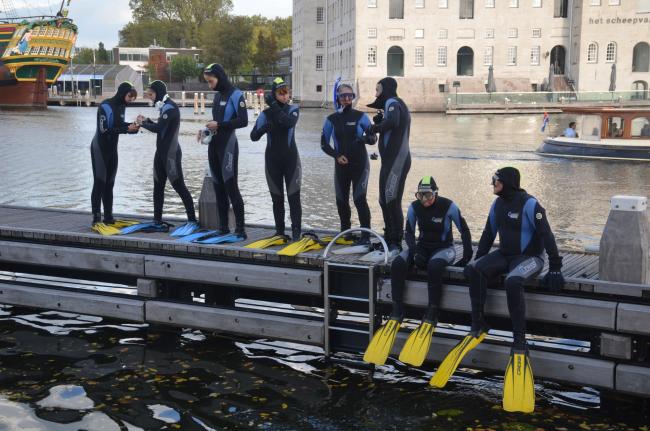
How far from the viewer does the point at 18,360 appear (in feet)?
33.2

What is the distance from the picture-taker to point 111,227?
483 inches

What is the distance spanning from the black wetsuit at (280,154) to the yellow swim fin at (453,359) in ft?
9.86

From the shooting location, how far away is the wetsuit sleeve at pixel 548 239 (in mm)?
→ 8406

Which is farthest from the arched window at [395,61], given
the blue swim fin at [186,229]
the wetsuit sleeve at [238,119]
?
the wetsuit sleeve at [238,119]

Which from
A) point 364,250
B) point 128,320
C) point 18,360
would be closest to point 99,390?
point 18,360

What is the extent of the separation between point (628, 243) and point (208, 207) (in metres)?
5.87

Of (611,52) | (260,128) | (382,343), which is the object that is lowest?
(382,343)

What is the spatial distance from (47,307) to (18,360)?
1569mm

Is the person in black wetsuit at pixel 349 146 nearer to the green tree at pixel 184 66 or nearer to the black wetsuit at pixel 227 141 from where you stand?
the black wetsuit at pixel 227 141

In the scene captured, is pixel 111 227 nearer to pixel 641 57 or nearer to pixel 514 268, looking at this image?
pixel 514 268

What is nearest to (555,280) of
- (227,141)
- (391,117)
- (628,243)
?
(628,243)

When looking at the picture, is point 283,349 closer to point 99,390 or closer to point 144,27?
point 99,390

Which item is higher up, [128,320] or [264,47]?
[264,47]

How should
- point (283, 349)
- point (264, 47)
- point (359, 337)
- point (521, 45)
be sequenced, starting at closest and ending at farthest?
point (359, 337) < point (283, 349) < point (521, 45) < point (264, 47)
